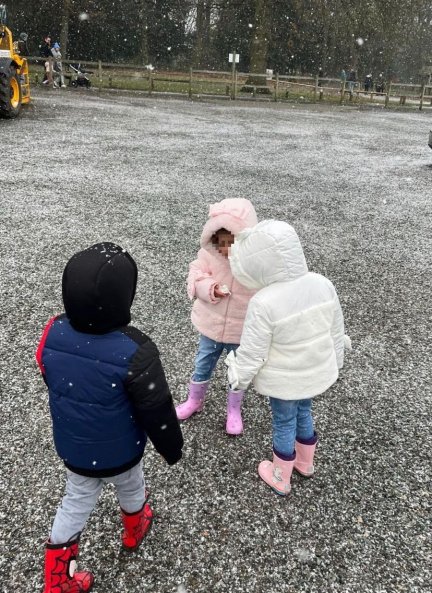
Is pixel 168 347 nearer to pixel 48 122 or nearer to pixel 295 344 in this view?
pixel 295 344

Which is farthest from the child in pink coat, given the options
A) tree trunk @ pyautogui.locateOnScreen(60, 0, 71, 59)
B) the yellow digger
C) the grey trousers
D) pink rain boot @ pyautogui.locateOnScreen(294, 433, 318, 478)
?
tree trunk @ pyautogui.locateOnScreen(60, 0, 71, 59)

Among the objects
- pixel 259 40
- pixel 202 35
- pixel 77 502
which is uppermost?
pixel 202 35

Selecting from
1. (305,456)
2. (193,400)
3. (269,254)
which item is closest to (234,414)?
(193,400)

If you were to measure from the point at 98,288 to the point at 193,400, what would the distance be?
1.44 m

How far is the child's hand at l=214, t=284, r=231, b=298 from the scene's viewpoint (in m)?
2.35

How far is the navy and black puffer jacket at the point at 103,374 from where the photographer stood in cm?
146

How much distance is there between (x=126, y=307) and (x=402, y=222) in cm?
552

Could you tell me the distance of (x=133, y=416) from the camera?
164 centimetres

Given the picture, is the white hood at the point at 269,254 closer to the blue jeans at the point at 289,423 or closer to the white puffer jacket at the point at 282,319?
the white puffer jacket at the point at 282,319

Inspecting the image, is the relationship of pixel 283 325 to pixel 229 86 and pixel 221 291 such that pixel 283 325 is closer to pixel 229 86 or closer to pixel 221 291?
pixel 221 291

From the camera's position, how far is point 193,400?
2.73 metres

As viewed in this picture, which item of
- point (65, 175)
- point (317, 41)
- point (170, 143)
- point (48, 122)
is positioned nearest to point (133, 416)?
point (65, 175)

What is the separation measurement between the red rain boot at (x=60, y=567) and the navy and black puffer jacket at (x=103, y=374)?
0.27 metres

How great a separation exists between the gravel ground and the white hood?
3.29 ft
